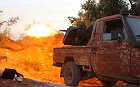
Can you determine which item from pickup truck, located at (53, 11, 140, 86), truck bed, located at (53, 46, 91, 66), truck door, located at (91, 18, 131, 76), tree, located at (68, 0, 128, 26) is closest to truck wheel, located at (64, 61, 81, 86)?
pickup truck, located at (53, 11, 140, 86)

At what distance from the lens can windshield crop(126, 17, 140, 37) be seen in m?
7.22

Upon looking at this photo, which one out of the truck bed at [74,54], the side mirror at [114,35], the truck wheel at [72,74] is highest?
the side mirror at [114,35]

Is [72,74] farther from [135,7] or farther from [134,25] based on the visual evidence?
[135,7]

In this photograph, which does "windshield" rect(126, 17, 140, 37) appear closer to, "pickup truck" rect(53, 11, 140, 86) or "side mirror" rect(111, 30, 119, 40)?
"pickup truck" rect(53, 11, 140, 86)

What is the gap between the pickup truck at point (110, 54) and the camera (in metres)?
7.06

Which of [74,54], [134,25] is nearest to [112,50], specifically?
[134,25]

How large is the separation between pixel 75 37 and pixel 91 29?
3.72 ft

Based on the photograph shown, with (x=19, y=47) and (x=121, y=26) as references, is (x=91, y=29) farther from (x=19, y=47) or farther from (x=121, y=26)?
(x=19, y=47)

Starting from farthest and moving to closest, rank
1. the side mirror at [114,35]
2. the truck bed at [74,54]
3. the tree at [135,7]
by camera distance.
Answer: the tree at [135,7]
the truck bed at [74,54]
the side mirror at [114,35]

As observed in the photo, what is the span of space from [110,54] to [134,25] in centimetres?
99

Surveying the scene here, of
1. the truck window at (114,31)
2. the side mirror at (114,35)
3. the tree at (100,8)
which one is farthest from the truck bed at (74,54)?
the tree at (100,8)

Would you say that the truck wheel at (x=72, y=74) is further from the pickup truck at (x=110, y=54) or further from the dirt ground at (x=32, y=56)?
the dirt ground at (x=32, y=56)

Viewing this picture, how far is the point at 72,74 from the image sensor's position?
Result: 9680 millimetres

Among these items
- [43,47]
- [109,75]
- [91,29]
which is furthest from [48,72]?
[109,75]
